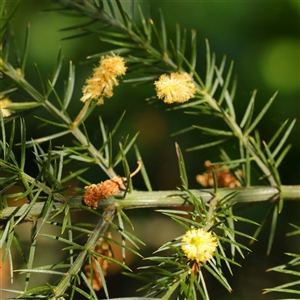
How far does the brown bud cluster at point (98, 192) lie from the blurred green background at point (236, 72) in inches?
9.2

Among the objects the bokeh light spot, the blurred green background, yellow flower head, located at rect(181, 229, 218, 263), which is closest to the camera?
yellow flower head, located at rect(181, 229, 218, 263)

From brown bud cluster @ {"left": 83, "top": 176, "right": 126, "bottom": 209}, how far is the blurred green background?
23cm

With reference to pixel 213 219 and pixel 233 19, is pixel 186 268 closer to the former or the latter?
pixel 213 219

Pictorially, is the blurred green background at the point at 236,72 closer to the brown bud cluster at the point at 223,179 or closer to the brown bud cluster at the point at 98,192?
the brown bud cluster at the point at 223,179

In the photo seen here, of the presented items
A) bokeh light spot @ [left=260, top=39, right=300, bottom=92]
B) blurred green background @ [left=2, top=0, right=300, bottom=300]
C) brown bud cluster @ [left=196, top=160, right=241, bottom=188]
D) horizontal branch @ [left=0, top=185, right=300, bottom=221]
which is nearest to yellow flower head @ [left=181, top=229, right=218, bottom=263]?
horizontal branch @ [left=0, top=185, right=300, bottom=221]

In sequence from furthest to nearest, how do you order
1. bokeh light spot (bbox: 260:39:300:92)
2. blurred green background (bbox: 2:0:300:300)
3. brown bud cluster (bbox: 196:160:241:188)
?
bokeh light spot (bbox: 260:39:300:92) → blurred green background (bbox: 2:0:300:300) → brown bud cluster (bbox: 196:160:241:188)

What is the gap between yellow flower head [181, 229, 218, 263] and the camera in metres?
0.24

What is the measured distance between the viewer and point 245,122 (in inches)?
15.5

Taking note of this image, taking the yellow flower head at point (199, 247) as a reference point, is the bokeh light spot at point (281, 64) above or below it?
above

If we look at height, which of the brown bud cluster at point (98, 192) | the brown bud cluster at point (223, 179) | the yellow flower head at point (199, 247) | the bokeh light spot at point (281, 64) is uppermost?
the bokeh light spot at point (281, 64)

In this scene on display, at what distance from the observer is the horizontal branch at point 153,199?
0.27 meters

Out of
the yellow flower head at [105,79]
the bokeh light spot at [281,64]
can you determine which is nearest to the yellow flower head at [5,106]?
the yellow flower head at [105,79]

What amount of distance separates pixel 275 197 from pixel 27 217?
205 mm

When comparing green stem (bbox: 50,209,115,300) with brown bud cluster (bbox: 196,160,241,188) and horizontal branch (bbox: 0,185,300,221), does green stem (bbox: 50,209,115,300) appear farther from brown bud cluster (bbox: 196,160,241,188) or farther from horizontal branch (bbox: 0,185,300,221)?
brown bud cluster (bbox: 196,160,241,188)
